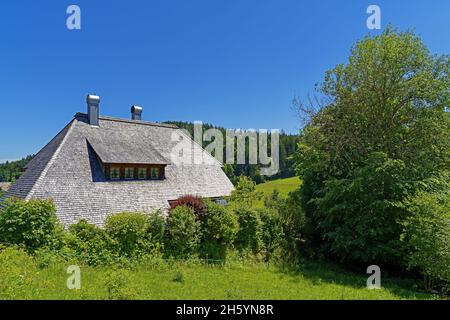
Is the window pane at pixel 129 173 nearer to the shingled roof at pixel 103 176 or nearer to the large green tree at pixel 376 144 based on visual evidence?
the shingled roof at pixel 103 176

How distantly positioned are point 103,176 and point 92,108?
21.4 feet

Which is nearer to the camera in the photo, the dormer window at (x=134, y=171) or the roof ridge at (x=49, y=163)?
the roof ridge at (x=49, y=163)

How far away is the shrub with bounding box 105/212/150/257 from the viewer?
12.0 metres

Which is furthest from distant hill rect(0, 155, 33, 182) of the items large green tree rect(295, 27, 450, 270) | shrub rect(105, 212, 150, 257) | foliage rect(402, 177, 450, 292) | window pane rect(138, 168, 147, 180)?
foliage rect(402, 177, 450, 292)

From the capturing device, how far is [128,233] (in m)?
12.1

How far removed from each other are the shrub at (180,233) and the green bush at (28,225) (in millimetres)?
4765

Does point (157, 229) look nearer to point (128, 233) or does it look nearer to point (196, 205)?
point (128, 233)

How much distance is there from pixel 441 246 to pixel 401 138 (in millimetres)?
7147

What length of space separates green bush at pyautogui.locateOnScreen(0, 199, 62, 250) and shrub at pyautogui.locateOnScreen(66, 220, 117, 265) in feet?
2.30

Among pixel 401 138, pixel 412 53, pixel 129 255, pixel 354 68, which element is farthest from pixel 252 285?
pixel 412 53

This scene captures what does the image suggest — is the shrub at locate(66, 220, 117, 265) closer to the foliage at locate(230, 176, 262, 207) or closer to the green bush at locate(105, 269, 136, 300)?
the green bush at locate(105, 269, 136, 300)

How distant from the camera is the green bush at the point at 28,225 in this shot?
10500 mm

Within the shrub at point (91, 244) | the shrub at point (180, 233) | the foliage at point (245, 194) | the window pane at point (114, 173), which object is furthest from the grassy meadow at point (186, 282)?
the window pane at point (114, 173)
